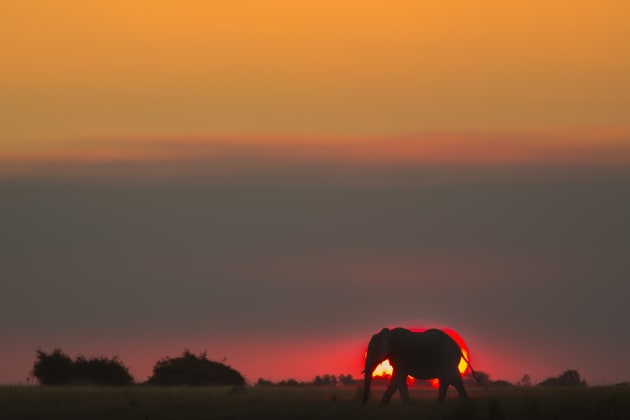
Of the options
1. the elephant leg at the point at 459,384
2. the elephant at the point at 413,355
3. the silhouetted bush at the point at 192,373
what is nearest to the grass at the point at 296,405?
the elephant leg at the point at 459,384

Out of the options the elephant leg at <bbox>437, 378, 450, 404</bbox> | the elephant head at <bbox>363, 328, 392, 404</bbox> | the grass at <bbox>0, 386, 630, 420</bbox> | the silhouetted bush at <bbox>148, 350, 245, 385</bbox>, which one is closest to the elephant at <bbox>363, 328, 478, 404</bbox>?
the elephant head at <bbox>363, 328, 392, 404</bbox>

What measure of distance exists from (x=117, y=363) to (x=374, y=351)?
26698mm

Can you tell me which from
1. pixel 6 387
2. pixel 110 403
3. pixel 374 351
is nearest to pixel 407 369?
pixel 374 351

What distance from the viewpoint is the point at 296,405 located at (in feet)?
115

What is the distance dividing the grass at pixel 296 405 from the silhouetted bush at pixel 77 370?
18909 millimetres

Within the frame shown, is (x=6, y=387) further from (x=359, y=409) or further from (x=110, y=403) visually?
(x=359, y=409)

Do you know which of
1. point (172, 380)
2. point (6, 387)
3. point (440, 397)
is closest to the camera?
point (440, 397)

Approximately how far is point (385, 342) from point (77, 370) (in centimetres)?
2755

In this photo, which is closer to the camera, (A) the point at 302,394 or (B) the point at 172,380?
(A) the point at 302,394

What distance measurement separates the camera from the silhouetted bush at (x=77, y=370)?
2389 inches

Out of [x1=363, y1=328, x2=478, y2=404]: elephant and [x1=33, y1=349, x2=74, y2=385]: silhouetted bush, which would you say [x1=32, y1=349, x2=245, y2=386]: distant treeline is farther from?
[x1=363, y1=328, x2=478, y2=404]: elephant

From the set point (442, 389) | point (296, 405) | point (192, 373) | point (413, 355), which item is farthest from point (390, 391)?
point (192, 373)

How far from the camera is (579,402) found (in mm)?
32781

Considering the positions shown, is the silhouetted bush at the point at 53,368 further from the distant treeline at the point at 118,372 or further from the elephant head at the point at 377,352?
the elephant head at the point at 377,352
